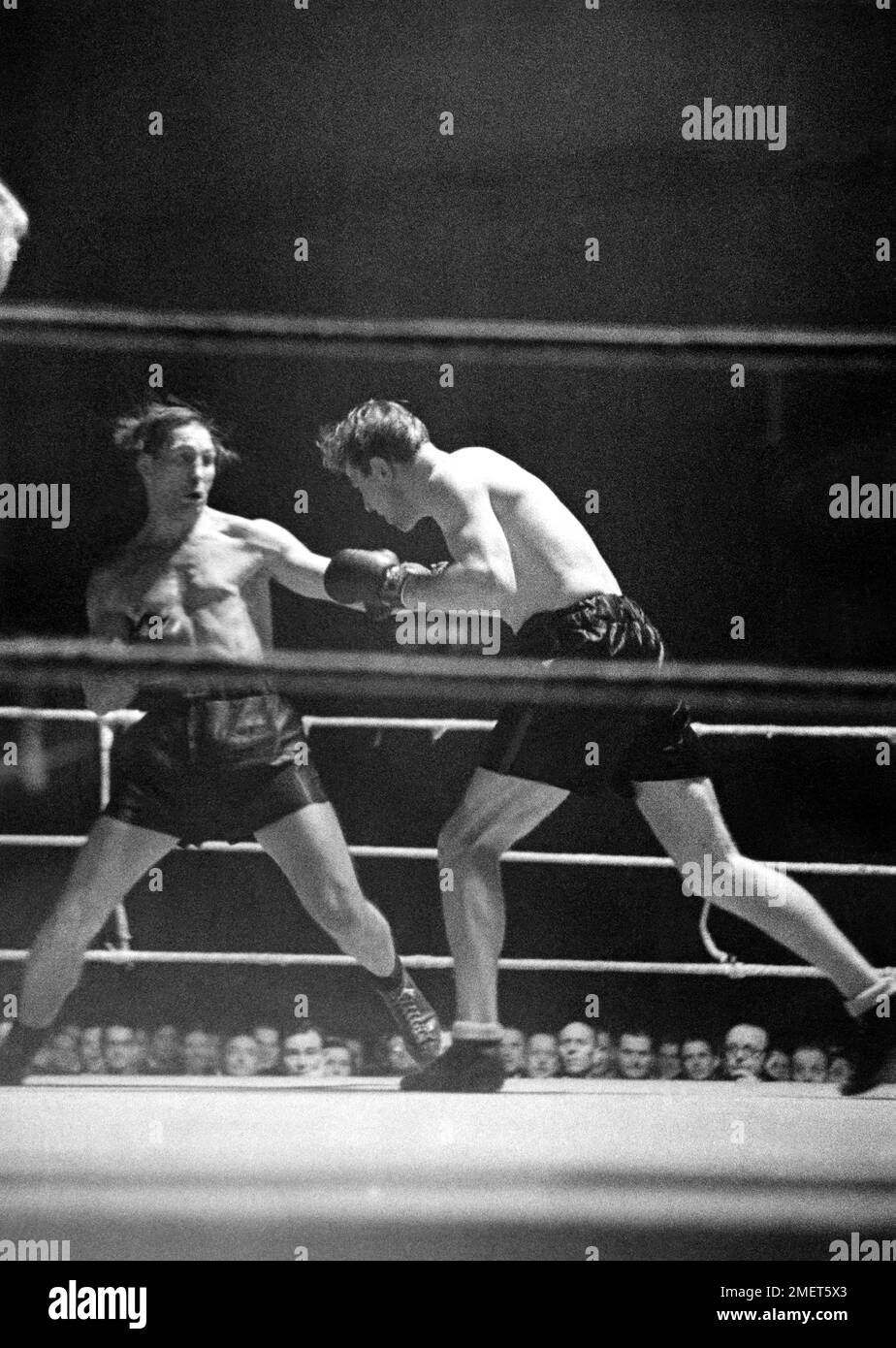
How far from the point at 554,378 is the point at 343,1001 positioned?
0.79 m

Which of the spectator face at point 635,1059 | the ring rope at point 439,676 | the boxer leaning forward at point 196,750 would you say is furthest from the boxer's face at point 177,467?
the spectator face at point 635,1059

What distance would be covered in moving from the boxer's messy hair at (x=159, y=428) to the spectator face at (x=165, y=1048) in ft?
2.20

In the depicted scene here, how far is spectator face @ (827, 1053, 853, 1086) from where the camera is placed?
154 cm

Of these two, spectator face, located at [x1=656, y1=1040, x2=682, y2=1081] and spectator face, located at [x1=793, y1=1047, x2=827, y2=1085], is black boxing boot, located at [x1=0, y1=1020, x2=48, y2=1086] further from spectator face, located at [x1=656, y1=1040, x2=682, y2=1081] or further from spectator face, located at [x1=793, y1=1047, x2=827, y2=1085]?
spectator face, located at [x1=793, y1=1047, x2=827, y2=1085]

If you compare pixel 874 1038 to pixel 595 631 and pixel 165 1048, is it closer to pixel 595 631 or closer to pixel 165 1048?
pixel 595 631

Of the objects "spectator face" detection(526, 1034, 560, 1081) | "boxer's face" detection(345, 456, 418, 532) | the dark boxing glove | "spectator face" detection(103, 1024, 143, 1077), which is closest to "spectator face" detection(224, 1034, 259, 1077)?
"spectator face" detection(103, 1024, 143, 1077)

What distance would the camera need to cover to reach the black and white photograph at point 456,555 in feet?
4.96

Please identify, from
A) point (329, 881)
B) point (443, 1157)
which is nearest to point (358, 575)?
point (329, 881)

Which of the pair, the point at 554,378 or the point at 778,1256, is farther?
the point at 554,378

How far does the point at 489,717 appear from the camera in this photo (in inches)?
60.4

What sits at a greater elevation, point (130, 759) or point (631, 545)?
point (631, 545)

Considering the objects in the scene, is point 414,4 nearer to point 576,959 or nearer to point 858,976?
point 576,959

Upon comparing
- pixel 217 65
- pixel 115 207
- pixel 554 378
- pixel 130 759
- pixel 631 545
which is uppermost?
pixel 217 65

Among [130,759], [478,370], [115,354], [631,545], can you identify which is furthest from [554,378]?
[130,759]
